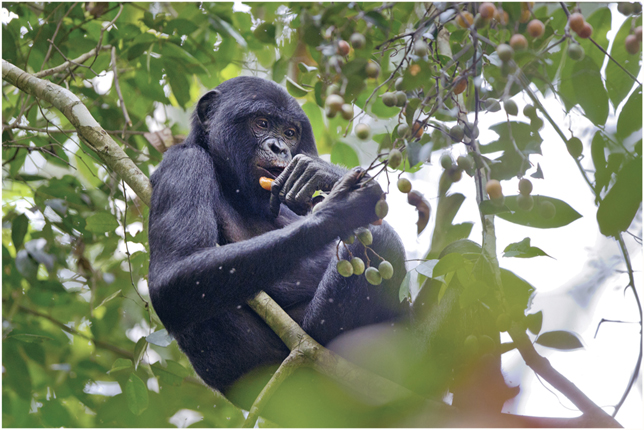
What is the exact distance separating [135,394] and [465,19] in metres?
2.32

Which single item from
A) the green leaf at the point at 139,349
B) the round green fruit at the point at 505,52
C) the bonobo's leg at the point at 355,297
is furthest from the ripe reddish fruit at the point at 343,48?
the green leaf at the point at 139,349

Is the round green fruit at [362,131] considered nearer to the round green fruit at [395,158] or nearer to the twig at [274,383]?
the round green fruit at [395,158]

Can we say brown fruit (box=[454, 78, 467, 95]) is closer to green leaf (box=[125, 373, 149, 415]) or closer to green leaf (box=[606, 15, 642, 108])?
green leaf (box=[606, 15, 642, 108])

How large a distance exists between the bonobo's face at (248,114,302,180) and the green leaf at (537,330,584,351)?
1524 millimetres

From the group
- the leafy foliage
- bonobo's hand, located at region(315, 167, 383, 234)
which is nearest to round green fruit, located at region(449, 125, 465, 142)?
the leafy foliage

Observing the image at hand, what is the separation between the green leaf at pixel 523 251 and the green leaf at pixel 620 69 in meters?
0.58

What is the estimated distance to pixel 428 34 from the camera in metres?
1.51

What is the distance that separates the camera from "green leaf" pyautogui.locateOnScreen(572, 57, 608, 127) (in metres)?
1.68

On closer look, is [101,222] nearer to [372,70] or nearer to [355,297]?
[355,297]

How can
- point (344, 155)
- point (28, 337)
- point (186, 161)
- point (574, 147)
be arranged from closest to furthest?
point (574, 147)
point (186, 161)
point (28, 337)
point (344, 155)

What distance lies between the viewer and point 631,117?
1.80 meters

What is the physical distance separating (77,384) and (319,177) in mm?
2203

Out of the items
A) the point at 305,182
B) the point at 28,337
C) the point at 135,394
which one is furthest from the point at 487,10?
the point at 28,337

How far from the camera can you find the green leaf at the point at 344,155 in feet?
10.1
